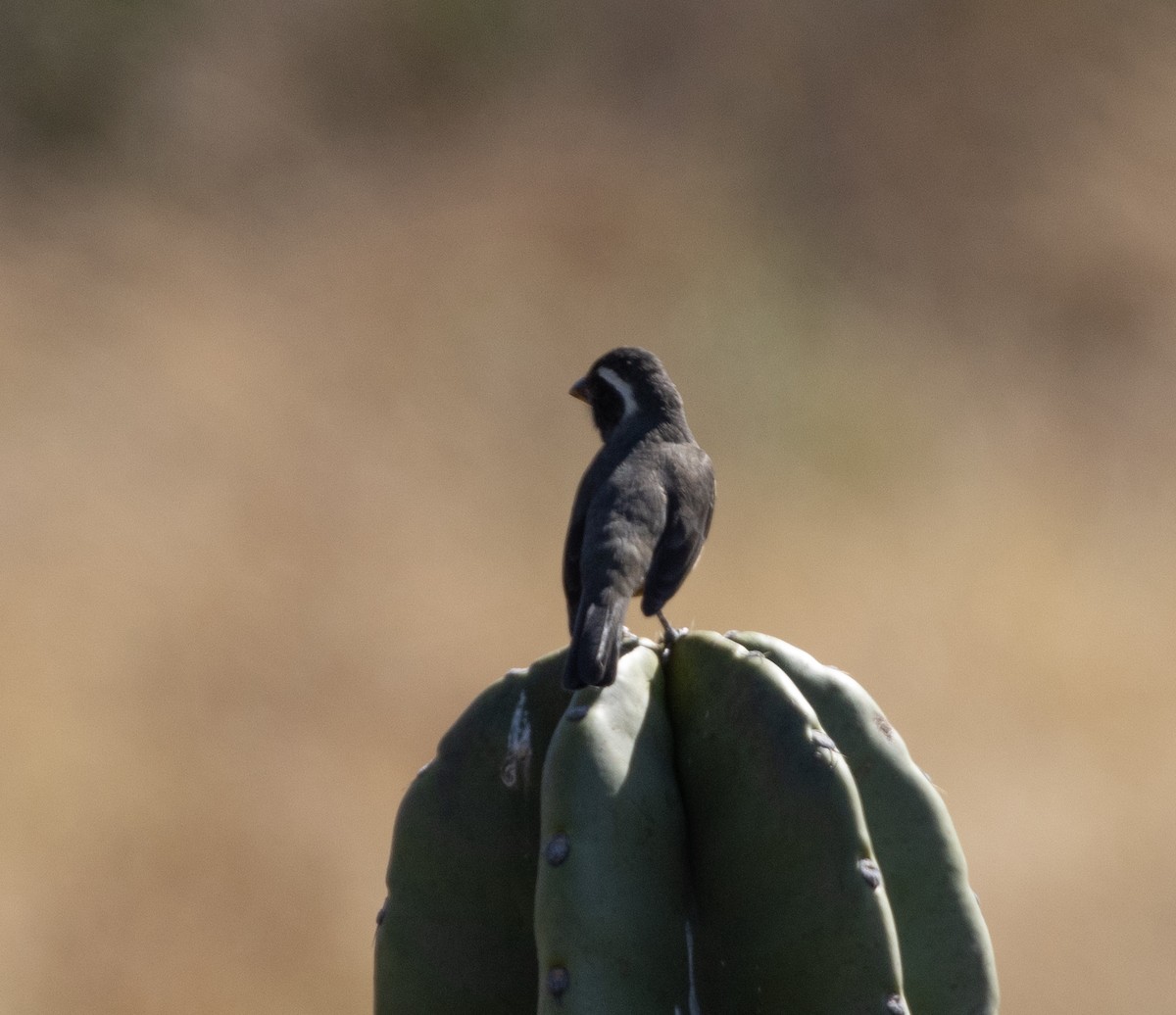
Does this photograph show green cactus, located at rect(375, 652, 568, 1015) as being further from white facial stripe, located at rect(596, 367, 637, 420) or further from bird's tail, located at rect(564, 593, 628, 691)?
white facial stripe, located at rect(596, 367, 637, 420)

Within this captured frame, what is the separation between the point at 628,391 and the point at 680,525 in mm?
784

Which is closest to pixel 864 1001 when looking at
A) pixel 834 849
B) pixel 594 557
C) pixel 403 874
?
pixel 834 849

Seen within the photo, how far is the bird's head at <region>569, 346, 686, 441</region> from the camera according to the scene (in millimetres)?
4051

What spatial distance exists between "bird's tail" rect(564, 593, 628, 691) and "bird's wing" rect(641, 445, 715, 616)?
19.4 inches

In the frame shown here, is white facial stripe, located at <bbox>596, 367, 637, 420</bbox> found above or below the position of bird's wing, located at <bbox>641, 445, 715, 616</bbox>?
above

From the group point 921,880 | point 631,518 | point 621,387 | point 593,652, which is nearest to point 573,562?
point 631,518

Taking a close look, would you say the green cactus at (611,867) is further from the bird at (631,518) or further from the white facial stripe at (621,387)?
the white facial stripe at (621,387)

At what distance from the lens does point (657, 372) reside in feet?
13.8

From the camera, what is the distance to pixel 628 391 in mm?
4168

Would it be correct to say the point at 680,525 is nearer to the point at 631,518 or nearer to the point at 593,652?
the point at 631,518

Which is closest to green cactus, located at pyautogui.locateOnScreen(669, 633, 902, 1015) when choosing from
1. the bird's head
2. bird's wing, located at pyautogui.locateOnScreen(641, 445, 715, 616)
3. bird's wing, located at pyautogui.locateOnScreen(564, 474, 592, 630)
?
bird's wing, located at pyautogui.locateOnScreen(641, 445, 715, 616)

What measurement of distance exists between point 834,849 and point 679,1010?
0.35 metres

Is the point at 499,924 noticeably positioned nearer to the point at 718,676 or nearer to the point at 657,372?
the point at 718,676

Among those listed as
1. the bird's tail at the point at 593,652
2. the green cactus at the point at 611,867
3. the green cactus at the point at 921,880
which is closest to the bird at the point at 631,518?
the bird's tail at the point at 593,652
